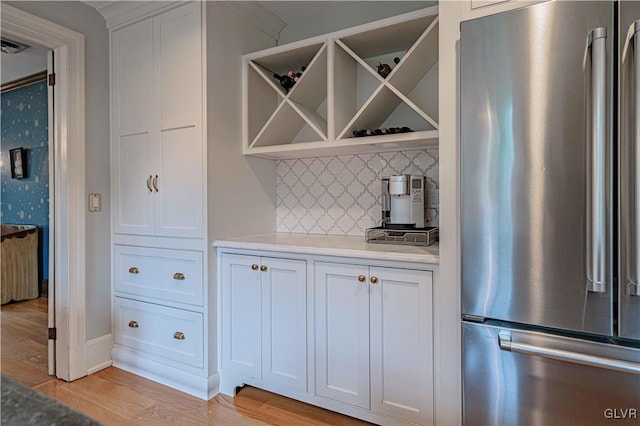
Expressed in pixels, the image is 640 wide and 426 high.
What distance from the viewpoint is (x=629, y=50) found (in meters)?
1.09

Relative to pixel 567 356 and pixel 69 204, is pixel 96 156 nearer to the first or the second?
pixel 69 204

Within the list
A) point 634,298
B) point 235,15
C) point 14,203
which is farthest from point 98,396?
point 14,203

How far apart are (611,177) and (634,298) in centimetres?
37

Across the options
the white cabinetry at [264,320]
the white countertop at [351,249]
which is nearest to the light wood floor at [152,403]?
the white cabinetry at [264,320]

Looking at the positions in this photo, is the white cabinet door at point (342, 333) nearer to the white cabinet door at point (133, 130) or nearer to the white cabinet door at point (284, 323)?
→ the white cabinet door at point (284, 323)

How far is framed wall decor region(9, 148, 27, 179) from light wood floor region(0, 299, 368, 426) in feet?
9.28

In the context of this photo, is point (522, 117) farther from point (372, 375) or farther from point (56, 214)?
point (56, 214)

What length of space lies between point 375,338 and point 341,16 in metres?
2.06

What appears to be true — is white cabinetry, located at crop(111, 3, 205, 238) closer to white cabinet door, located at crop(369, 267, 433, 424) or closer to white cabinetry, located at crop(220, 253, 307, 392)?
white cabinetry, located at crop(220, 253, 307, 392)

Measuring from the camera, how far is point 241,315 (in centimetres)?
210

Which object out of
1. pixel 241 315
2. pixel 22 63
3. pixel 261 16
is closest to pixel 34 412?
pixel 241 315

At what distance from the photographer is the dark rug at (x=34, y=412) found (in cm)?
42

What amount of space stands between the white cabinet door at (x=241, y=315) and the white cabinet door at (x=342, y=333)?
0.38 m

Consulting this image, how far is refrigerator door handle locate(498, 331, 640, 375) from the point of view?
1134 millimetres
